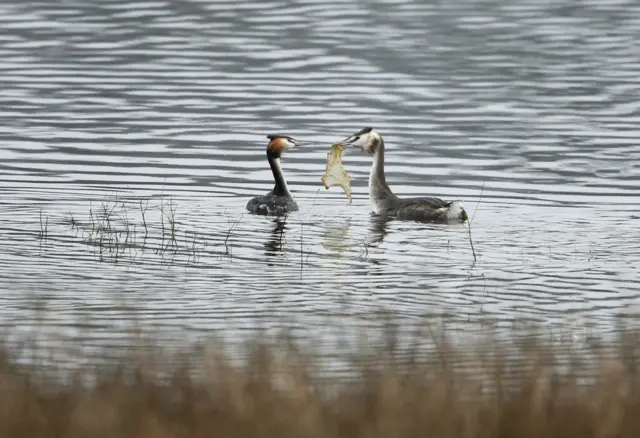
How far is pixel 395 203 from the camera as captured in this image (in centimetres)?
1858

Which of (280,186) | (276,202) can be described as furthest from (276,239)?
(280,186)

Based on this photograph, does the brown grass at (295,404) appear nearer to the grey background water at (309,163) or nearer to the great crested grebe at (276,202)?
the grey background water at (309,163)

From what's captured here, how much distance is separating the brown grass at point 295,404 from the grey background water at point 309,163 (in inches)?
104

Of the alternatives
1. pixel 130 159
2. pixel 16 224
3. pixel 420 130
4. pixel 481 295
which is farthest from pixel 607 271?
pixel 420 130

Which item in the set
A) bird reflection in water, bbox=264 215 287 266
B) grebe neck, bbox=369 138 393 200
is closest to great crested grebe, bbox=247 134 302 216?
bird reflection in water, bbox=264 215 287 266

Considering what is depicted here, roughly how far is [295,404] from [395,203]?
11.5 m

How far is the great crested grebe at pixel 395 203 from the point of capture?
1769cm

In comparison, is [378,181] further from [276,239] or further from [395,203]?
[276,239]

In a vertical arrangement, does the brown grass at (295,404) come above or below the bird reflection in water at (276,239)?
above

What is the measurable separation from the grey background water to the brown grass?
2637mm

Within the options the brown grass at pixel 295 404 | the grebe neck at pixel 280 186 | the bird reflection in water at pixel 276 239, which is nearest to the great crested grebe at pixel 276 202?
the grebe neck at pixel 280 186

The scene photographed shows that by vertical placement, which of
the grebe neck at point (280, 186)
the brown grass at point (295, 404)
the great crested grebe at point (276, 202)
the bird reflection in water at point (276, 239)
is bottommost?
the bird reflection in water at point (276, 239)

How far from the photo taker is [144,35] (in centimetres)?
4347

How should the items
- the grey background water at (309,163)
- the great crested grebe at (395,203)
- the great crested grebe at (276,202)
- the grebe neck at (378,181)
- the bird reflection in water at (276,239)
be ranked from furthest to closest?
1. the grebe neck at (378,181)
2. the great crested grebe at (276,202)
3. the great crested grebe at (395,203)
4. the bird reflection in water at (276,239)
5. the grey background water at (309,163)
